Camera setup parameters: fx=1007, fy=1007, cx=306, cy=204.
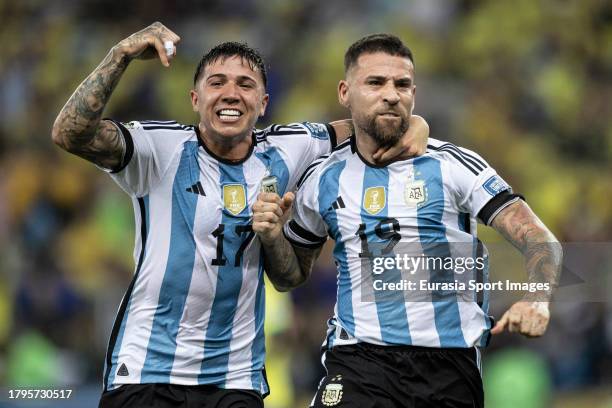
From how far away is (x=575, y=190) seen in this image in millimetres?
9117

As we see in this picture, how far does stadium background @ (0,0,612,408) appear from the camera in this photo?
7.76m

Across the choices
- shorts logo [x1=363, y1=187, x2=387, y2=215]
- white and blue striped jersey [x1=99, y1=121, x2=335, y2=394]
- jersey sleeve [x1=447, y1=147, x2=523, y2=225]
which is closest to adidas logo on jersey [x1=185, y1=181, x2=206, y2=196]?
white and blue striped jersey [x1=99, y1=121, x2=335, y2=394]

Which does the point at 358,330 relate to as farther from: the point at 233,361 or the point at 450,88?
the point at 450,88

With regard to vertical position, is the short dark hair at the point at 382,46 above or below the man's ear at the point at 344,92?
above

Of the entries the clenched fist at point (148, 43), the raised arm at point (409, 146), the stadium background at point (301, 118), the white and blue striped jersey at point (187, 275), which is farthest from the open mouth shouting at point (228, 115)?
the stadium background at point (301, 118)

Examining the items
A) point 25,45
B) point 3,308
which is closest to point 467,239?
point 3,308

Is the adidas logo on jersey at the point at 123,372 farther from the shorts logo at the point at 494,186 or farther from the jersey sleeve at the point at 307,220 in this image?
the shorts logo at the point at 494,186

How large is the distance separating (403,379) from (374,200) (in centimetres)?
79

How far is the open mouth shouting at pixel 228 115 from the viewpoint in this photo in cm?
452

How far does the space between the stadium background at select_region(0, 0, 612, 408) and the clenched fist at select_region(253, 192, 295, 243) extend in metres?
3.25

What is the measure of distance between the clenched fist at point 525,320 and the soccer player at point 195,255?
42.6 inches

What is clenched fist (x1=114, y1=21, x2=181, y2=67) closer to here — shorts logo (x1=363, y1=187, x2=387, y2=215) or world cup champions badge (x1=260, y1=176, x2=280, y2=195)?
world cup champions badge (x1=260, y1=176, x2=280, y2=195)

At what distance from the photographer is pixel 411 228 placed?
14.3 feet

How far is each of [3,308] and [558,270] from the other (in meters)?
6.14
